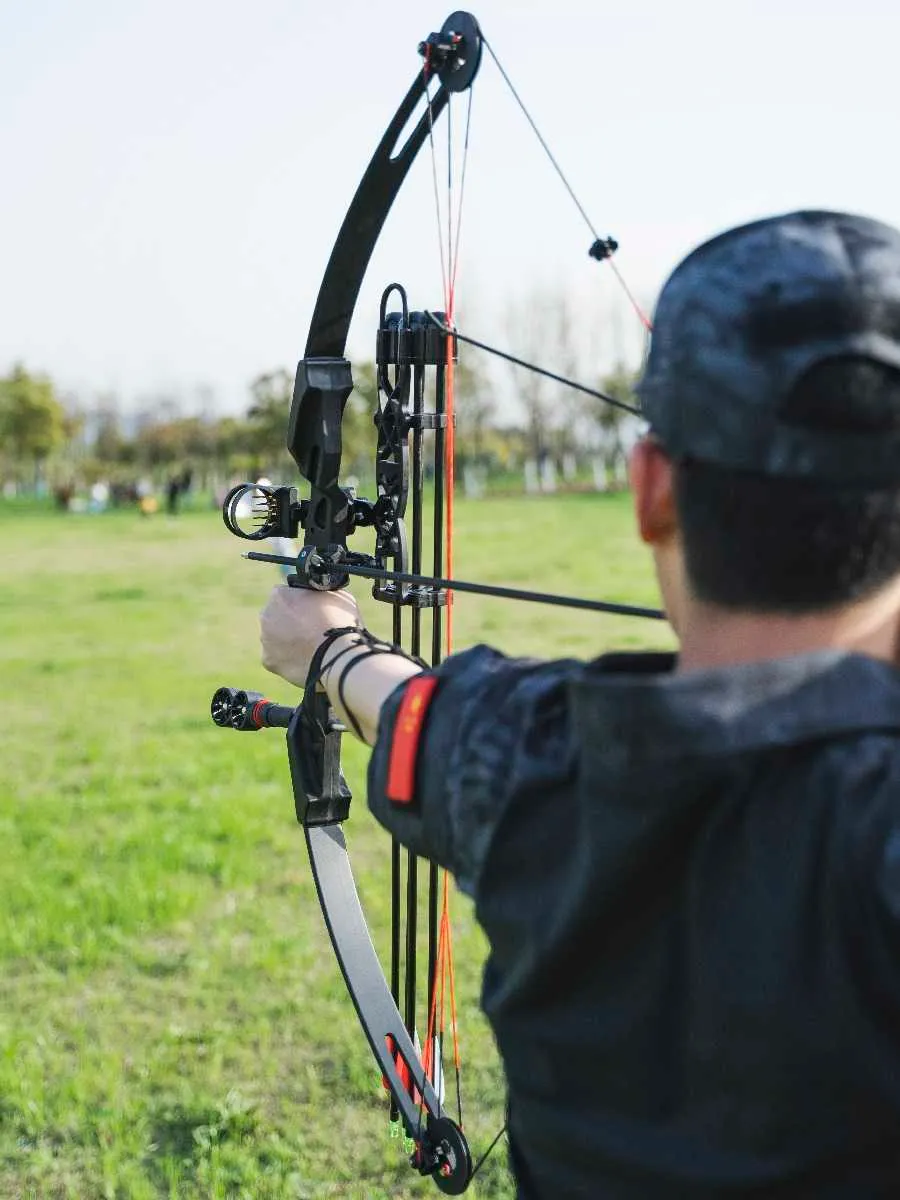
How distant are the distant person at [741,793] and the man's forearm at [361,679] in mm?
436

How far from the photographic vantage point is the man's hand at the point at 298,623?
6.38 feet

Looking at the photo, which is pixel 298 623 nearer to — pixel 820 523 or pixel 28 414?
pixel 820 523

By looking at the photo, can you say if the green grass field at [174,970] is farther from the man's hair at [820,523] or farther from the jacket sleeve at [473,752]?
the man's hair at [820,523]

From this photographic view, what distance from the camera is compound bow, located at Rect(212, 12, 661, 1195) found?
2.24 m

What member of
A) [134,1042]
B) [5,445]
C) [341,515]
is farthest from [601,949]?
[5,445]

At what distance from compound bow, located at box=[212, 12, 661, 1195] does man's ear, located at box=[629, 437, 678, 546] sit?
1.10 metres

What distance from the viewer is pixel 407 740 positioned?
1.28 metres

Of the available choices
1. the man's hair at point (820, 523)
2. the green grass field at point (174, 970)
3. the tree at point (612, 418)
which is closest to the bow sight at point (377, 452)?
the man's hair at point (820, 523)

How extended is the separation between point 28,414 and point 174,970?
162ft

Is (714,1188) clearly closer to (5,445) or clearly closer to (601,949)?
(601,949)

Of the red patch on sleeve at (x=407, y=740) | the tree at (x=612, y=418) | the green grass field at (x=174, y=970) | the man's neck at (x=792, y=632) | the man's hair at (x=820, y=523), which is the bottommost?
the green grass field at (x=174, y=970)

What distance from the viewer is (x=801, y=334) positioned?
0.99 m

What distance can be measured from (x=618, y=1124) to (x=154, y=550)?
21.0 m

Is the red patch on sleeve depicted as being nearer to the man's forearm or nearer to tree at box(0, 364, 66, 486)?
the man's forearm
